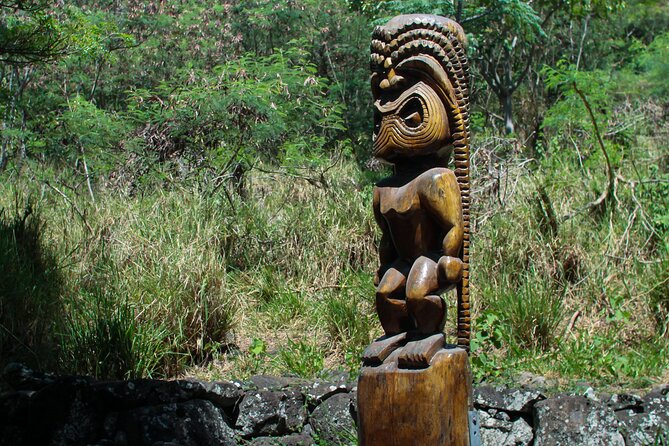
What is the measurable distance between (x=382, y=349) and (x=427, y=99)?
3.91 ft

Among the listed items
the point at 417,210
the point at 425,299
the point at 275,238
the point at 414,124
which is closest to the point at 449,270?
the point at 425,299

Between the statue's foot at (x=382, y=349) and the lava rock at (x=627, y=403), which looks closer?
the statue's foot at (x=382, y=349)

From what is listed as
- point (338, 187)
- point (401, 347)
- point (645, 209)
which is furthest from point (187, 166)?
point (401, 347)

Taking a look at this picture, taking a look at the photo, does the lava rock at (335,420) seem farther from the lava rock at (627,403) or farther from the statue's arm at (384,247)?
the statue's arm at (384,247)

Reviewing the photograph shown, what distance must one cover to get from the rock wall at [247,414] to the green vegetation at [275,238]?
528 mm

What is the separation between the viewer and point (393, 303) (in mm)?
3600

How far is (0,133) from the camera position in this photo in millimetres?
10781

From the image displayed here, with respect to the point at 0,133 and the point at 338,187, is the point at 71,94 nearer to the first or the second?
the point at 0,133

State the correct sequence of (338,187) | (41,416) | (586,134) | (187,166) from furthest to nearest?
(586,134)
(187,166)
(338,187)
(41,416)

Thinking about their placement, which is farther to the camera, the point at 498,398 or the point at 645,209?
the point at 645,209

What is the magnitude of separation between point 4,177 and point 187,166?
286cm

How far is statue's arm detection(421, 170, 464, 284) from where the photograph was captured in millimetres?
3435

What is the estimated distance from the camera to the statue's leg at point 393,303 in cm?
360

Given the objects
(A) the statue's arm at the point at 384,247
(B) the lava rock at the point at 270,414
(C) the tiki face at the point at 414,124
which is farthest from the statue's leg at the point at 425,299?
(B) the lava rock at the point at 270,414
